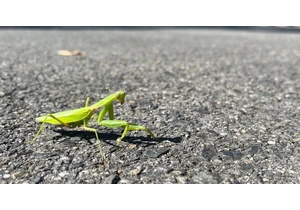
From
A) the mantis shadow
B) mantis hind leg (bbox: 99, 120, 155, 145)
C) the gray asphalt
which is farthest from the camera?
the mantis shadow

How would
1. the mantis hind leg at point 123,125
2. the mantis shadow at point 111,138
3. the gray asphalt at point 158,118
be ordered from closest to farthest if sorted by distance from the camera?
the gray asphalt at point 158,118
the mantis hind leg at point 123,125
the mantis shadow at point 111,138

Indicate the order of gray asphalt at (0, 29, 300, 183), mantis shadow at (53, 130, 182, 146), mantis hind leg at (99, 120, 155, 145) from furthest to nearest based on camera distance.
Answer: mantis shadow at (53, 130, 182, 146)
mantis hind leg at (99, 120, 155, 145)
gray asphalt at (0, 29, 300, 183)

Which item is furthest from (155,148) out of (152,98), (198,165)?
(152,98)

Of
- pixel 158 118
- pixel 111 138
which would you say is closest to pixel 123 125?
pixel 111 138

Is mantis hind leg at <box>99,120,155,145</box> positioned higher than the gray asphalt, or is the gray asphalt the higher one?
mantis hind leg at <box>99,120,155,145</box>

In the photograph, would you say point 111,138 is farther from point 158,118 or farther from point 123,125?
point 158,118

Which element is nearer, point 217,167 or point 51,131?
point 217,167

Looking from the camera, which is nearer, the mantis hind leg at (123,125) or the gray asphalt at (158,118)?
the gray asphalt at (158,118)

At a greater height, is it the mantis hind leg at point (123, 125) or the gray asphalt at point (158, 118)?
the mantis hind leg at point (123, 125)

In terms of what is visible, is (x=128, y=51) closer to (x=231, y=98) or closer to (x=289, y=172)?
(x=231, y=98)
